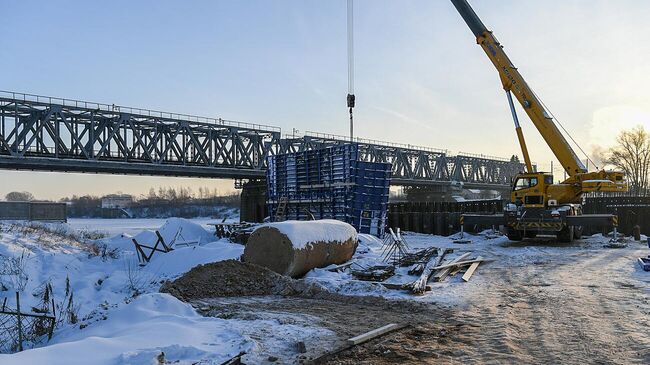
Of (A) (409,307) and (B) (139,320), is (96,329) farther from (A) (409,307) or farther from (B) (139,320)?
(A) (409,307)

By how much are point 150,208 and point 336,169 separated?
10594cm

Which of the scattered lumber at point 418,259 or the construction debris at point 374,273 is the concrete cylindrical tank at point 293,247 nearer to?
the construction debris at point 374,273

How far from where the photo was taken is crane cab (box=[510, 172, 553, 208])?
21969mm

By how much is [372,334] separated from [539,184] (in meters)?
17.0

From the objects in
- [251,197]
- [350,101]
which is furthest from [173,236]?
[251,197]

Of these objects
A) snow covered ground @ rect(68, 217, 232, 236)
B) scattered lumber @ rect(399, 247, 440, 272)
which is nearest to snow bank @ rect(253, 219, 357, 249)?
scattered lumber @ rect(399, 247, 440, 272)

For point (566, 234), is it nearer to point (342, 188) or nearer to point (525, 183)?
point (525, 183)

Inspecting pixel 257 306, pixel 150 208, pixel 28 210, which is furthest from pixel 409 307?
pixel 150 208

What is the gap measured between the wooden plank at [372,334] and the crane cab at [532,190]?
16.0 metres

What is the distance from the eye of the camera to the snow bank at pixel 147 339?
5859mm

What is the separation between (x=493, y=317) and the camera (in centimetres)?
889

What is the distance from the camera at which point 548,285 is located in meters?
12.0

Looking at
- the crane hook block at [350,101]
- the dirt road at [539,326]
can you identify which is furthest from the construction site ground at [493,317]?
the crane hook block at [350,101]

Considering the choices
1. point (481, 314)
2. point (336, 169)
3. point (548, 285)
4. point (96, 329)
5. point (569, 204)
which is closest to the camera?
point (96, 329)
